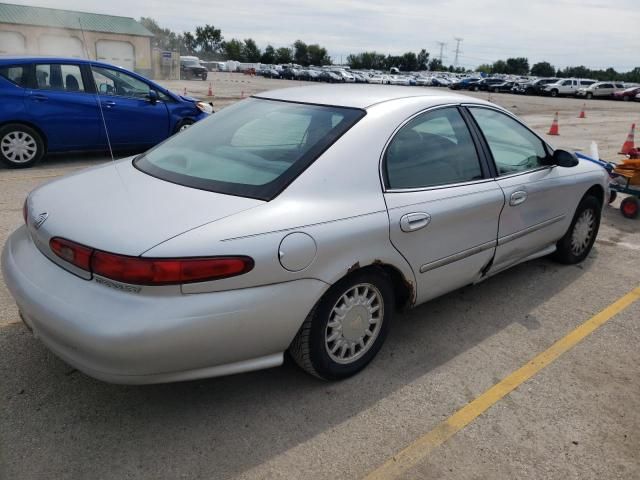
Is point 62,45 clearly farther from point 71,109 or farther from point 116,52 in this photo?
point 71,109

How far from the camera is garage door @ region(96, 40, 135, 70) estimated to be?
41688 mm

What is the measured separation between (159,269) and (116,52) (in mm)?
45492

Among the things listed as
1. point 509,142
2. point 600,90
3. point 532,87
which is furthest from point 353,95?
point 532,87

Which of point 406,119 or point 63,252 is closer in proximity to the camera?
point 63,252

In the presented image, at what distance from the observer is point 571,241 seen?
4.67 metres

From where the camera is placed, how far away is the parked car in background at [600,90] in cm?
4234

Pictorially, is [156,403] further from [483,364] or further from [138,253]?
[483,364]

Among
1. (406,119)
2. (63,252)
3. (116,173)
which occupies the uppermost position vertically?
(406,119)

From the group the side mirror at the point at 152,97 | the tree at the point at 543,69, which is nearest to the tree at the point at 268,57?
the tree at the point at 543,69

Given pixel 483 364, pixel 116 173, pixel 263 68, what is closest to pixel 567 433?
pixel 483 364

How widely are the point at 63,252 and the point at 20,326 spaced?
127 cm

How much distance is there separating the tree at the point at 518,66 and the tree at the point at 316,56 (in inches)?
1498

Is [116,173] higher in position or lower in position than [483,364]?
higher

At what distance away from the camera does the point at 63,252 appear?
242 cm
